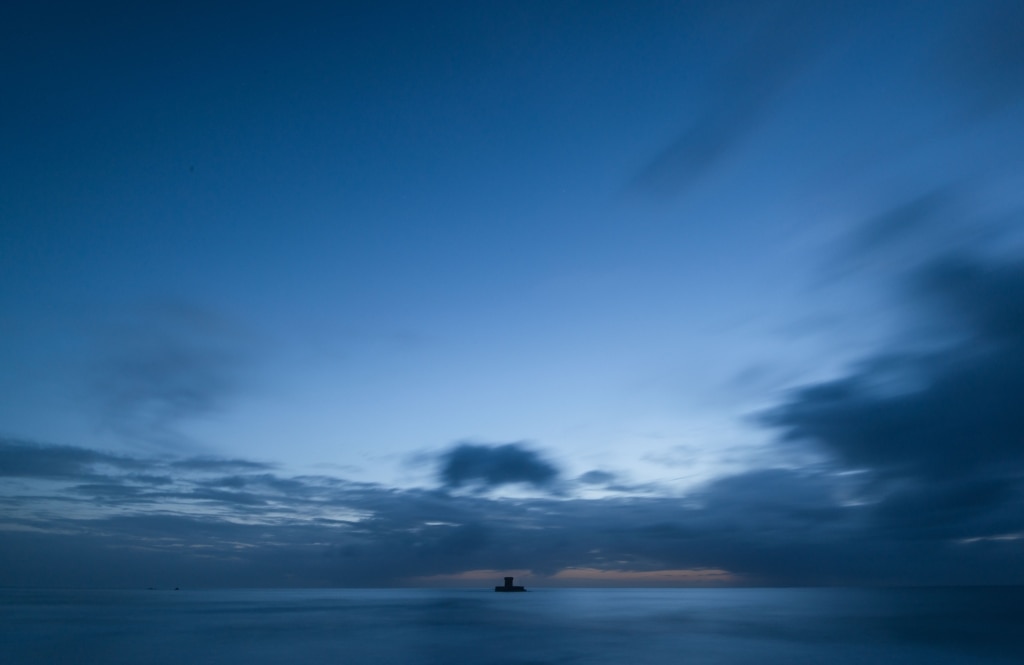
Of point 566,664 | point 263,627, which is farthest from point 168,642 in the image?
point 566,664

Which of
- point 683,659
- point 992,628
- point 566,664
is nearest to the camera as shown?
point 566,664

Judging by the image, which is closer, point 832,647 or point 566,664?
point 566,664

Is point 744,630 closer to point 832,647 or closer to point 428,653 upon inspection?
point 832,647

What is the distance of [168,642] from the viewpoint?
199ft

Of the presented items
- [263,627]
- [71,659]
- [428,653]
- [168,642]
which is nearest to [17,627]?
[263,627]

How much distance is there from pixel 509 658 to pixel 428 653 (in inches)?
331

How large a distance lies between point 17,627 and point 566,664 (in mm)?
74242

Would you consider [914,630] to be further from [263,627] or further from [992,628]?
[263,627]

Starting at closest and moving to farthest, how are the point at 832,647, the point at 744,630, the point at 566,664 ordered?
1. the point at 566,664
2. the point at 832,647
3. the point at 744,630

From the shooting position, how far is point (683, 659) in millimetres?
51312

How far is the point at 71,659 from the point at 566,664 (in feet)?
120

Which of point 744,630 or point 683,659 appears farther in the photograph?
point 744,630

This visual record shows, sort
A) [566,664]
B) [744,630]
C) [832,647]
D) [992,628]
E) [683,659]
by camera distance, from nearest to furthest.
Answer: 1. [566,664]
2. [683,659]
3. [832,647]
4. [744,630]
5. [992,628]

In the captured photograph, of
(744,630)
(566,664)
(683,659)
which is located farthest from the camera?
(744,630)
